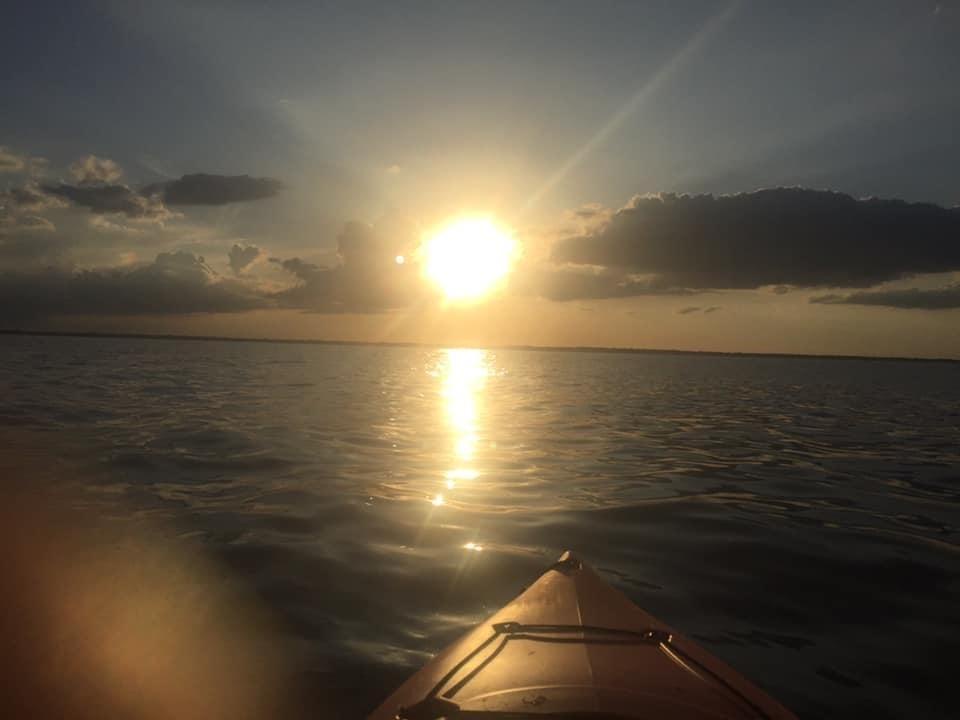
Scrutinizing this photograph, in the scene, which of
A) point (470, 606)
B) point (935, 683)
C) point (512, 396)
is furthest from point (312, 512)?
point (512, 396)

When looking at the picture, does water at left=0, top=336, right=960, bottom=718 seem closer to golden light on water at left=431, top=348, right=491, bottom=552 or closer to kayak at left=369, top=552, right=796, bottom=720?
golden light on water at left=431, top=348, right=491, bottom=552

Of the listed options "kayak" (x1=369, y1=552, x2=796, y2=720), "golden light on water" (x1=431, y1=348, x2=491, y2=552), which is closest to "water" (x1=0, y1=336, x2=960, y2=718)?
"golden light on water" (x1=431, y1=348, x2=491, y2=552)

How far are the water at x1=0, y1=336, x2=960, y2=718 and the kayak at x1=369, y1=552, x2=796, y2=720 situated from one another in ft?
3.38

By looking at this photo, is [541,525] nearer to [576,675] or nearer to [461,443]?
[576,675]

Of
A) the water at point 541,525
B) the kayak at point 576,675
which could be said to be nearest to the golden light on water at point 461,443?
the water at point 541,525

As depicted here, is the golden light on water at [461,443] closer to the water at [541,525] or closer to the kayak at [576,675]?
the water at [541,525]

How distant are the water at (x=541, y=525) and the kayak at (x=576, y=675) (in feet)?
3.38

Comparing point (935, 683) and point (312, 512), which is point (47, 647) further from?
point (935, 683)

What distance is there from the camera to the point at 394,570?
7719 millimetres

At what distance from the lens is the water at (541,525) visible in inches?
231

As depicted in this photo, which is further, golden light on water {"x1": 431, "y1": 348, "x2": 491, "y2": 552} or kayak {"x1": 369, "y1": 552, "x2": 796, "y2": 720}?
golden light on water {"x1": 431, "y1": 348, "x2": 491, "y2": 552}

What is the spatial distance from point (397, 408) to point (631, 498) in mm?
16373

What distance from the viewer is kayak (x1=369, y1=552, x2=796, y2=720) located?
3834mm

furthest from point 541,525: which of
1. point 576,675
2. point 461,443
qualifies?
point 461,443
